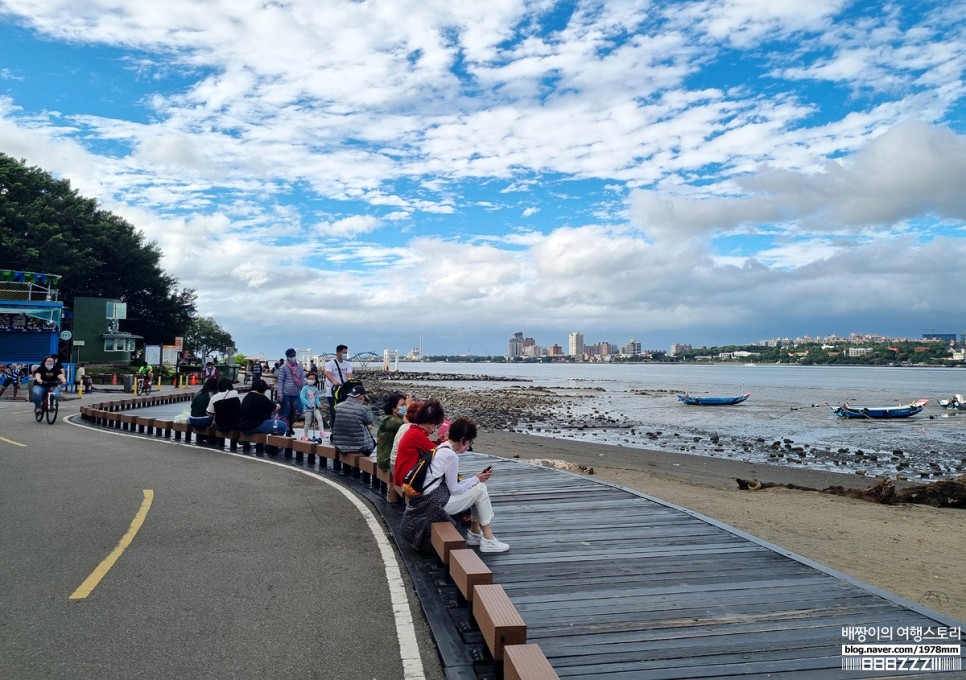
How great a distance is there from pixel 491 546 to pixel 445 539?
638 millimetres

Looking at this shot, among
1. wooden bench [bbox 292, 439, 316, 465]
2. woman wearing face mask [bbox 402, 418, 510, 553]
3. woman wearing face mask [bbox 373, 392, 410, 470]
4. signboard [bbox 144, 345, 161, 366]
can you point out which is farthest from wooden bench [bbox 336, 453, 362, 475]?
signboard [bbox 144, 345, 161, 366]

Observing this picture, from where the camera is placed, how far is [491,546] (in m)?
6.19

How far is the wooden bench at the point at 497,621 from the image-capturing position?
3951 mm

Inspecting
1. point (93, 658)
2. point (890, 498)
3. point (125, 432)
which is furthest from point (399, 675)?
point (125, 432)

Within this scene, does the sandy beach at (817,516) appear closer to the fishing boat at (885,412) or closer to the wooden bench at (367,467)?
the wooden bench at (367,467)

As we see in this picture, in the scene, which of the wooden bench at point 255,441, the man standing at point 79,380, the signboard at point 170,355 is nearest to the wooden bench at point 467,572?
the wooden bench at point 255,441

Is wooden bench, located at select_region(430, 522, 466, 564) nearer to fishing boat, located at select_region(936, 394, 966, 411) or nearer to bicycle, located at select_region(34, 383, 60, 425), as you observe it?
bicycle, located at select_region(34, 383, 60, 425)

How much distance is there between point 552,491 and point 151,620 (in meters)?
5.66

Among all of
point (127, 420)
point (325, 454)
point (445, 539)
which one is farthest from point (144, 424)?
point (445, 539)

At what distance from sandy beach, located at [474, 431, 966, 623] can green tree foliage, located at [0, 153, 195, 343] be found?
45711 millimetres

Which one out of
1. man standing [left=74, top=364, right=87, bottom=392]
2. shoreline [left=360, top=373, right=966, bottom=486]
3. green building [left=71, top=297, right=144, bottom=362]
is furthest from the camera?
green building [left=71, top=297, right=144, bottom=362]

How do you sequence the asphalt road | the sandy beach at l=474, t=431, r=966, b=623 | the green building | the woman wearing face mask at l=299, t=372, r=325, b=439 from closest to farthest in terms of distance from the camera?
1. the asphalt road
2. the sandy beach at l=474, t=431, r=966, b=623
3. the woman wearing face mask at l=299, t=372, r=325, b=439
4. the green building

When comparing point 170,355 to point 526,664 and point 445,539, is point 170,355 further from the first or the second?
point 526,664

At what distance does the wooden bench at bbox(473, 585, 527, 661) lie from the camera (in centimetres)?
395
